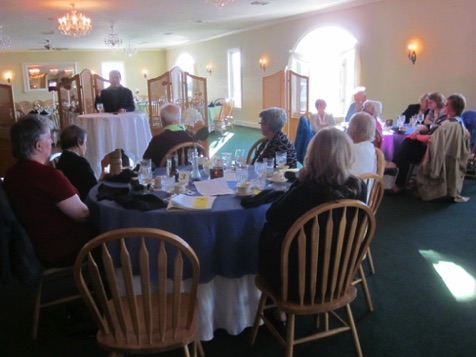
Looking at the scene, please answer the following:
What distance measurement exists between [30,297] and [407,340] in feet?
7.48

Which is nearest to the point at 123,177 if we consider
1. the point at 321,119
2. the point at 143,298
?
the point at 143,298

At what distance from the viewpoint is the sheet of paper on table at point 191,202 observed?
2.04 meters

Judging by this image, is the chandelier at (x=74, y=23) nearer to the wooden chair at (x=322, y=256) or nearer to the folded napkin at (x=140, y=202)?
the folded napkin at (x=140, y=202)

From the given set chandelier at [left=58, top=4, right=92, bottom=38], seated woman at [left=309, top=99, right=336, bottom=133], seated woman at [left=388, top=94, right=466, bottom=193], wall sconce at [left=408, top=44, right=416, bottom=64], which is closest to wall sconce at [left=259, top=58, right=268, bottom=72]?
wall sconce at [left=408, top=44, right=416, bottom=64]

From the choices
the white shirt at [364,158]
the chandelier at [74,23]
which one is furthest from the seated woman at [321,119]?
the chandelier at [74,23]

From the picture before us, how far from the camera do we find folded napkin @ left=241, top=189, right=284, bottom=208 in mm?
2059

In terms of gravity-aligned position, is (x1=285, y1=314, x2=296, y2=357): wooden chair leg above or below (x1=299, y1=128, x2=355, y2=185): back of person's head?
below

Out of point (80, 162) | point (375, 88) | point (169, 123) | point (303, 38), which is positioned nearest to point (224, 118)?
point (303, 38)

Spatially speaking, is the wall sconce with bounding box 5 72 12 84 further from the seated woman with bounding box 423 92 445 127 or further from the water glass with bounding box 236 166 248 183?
the water glass with bounding box 236 166 248 183

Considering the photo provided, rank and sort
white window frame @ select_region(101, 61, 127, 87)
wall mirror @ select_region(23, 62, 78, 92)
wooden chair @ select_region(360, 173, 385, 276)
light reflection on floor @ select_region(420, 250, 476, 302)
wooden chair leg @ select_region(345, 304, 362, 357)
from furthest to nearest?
white window frame @ select_region(101, 61, 127, 87) → wall mirror @ select_region(23, 62, 78, 92) → light reflection on floor @ select_region(420, 250, 476, 302) → wooden chair @ select_region(360, 173, 385, 276) → wooden chair leg @ select_region(345, 304, 362, 357)

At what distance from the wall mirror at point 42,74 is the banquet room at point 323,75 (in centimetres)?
7

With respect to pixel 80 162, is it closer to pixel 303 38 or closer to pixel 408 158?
pixel 408 158

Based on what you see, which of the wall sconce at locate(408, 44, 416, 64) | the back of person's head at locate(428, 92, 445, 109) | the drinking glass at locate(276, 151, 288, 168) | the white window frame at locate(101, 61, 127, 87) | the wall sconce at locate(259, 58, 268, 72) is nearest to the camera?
the drinking glass at locate(276, 151, 288, 168)

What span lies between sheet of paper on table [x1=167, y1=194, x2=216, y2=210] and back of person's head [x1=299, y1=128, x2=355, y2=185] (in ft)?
1.76
